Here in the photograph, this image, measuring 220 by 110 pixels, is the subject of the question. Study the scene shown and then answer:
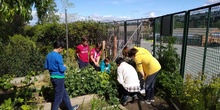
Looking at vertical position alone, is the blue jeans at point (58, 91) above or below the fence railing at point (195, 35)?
below

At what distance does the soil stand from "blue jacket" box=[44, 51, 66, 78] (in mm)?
1840

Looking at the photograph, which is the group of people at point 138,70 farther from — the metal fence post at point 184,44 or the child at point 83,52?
the child at point 83,52

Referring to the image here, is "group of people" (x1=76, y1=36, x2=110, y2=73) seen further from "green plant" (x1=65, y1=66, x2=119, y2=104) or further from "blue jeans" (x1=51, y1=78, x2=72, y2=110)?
"blue jeans" (x1=51, y1=78, x2=72, y2=110)

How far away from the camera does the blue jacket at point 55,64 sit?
4.31 metres

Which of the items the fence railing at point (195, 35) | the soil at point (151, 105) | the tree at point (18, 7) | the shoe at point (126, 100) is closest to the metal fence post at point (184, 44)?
the fence railing at point (195, 35)

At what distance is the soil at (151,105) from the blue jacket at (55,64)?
1.84 m

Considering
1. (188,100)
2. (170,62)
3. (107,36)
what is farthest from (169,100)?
(107,36)

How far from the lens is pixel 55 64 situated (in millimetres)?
4344

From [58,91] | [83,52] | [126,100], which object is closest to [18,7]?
[58,91]

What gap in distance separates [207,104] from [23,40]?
27.1 ft

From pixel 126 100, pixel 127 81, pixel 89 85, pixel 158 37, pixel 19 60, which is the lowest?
pixel 126 100

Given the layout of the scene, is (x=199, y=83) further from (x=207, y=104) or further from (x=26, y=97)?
(x=26, y=97)

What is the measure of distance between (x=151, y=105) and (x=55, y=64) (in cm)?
245

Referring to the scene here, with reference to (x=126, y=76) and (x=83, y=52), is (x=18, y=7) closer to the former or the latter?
(x=126, y=76)
